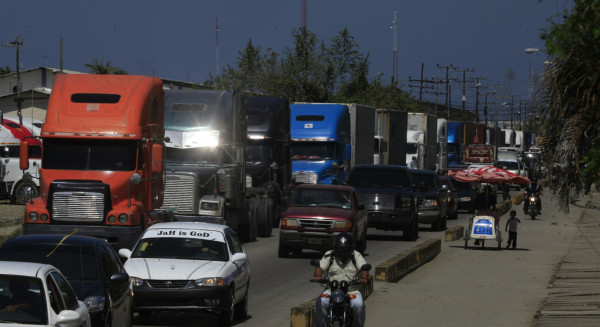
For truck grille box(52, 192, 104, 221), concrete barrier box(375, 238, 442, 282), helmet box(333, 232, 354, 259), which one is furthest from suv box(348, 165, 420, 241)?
helmet box(333, 232, 354, 259)

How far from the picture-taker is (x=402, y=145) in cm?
5581

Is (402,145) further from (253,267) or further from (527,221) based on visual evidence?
(253,267)

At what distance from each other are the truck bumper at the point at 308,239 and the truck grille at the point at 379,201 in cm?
681

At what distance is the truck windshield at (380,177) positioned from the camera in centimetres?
3341

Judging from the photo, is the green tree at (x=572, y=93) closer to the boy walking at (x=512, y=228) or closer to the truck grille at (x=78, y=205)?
the truck grille at (x=78, y=205)

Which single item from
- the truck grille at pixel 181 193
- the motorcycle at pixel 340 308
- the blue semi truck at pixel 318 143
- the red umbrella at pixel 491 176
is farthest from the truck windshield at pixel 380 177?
the motorcycle at pixel 340 308

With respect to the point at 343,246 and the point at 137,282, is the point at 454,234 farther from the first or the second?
the point at 343,246

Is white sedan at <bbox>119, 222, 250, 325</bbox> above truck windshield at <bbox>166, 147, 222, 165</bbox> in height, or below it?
below

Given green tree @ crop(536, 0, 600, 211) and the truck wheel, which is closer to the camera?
green tree @ crop(536, 0, 600, 211)

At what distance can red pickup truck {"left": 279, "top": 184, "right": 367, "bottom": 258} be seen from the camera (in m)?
25.5

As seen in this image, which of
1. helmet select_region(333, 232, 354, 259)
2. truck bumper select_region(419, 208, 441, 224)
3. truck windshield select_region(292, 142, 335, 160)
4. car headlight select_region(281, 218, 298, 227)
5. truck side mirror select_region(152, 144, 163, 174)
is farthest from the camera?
truck windshield select_region(292, 142, 335, 160)

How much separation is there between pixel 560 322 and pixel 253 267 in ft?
30.1

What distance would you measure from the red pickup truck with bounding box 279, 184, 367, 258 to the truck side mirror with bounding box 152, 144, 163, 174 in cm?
367

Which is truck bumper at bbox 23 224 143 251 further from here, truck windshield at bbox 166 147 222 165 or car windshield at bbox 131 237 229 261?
truck windshield at bbox 166 147 222 165
